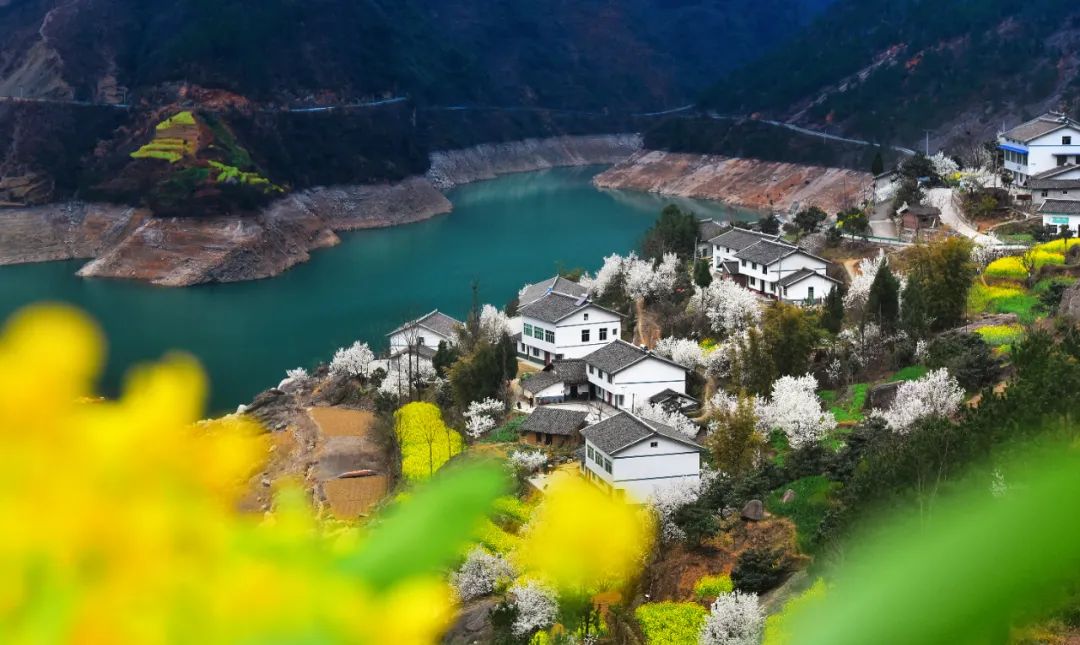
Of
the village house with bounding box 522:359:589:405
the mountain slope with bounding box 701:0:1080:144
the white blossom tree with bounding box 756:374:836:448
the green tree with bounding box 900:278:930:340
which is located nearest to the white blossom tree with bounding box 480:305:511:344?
the village house with bounding box 522:359:589:405

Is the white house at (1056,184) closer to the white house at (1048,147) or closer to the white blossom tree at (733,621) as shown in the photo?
the white house at (1048,147)

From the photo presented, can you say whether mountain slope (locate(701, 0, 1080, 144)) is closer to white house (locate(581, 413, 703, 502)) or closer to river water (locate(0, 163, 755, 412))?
river water (locate(0, 163, 755, 412))

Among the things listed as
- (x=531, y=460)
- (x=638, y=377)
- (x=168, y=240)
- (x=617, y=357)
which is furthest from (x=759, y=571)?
(x=168, y=240)

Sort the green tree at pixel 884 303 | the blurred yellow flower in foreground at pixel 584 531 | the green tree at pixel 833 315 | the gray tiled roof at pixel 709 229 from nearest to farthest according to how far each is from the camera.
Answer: the blurred yellow flower in foreground at pixel 584 531 < the green tree at pixel 884 303 < the green tree at pixel 833 315 < the gray tiled roof at pixel 709 229

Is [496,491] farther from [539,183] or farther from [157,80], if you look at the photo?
[539,183]

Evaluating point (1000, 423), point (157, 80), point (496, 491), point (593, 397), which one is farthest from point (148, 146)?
point (496, 491)

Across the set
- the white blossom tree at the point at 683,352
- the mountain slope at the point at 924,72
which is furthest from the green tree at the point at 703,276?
the mountain slope at the point at 924,72

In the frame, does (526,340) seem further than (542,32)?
No
